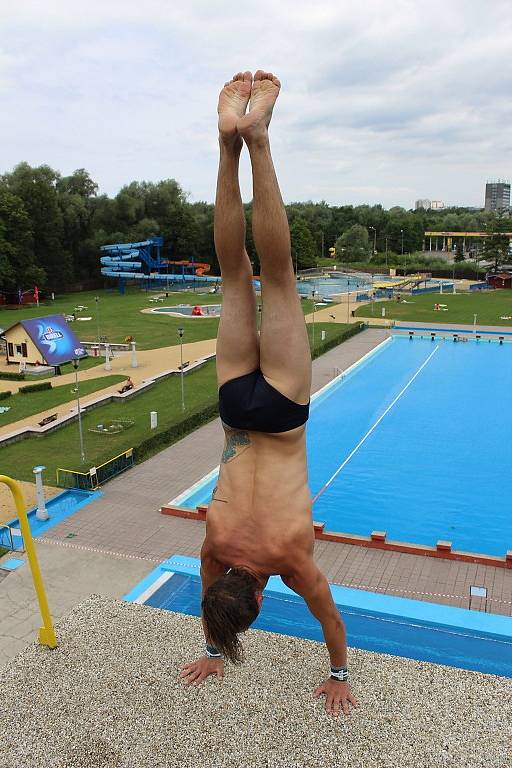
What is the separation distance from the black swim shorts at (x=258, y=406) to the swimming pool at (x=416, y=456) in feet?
29.6

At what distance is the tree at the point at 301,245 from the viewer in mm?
72231

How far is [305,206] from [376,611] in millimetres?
93310

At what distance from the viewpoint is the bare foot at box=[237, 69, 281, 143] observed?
4914mm

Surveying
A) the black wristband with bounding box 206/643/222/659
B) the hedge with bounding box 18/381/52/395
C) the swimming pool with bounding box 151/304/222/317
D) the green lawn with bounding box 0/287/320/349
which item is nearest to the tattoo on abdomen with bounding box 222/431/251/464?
the black wristband with bounding box 206/643/222/659

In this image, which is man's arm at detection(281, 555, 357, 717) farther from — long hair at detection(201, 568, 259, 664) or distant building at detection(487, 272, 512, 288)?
distant building at detection(487, 272, 512, 288)

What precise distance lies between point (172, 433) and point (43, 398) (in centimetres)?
730

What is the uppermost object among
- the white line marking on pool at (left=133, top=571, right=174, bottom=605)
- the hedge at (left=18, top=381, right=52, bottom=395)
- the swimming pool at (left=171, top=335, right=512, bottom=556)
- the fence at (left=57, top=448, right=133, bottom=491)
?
the hedge at (left=18, top=381, right=52, bottom=395)

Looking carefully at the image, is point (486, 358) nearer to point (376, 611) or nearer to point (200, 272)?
point (376, 611)

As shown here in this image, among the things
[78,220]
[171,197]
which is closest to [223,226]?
[78,220]

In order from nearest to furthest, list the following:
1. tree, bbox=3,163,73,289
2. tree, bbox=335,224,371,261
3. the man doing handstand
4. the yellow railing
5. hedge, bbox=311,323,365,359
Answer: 1. the man doing handstand
2. the yellow railing
3. hedge, bbox=311,323,365,359
4. tree, bbox=3,163,73,289
5. tree, bbox=335,224,371,261

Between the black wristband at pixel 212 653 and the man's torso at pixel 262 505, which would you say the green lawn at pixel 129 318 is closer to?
→ the black wristband at pixel 212 653

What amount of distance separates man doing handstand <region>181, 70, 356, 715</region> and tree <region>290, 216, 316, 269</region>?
67328mm

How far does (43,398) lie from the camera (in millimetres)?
23875

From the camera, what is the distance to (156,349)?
32844 millimetres
